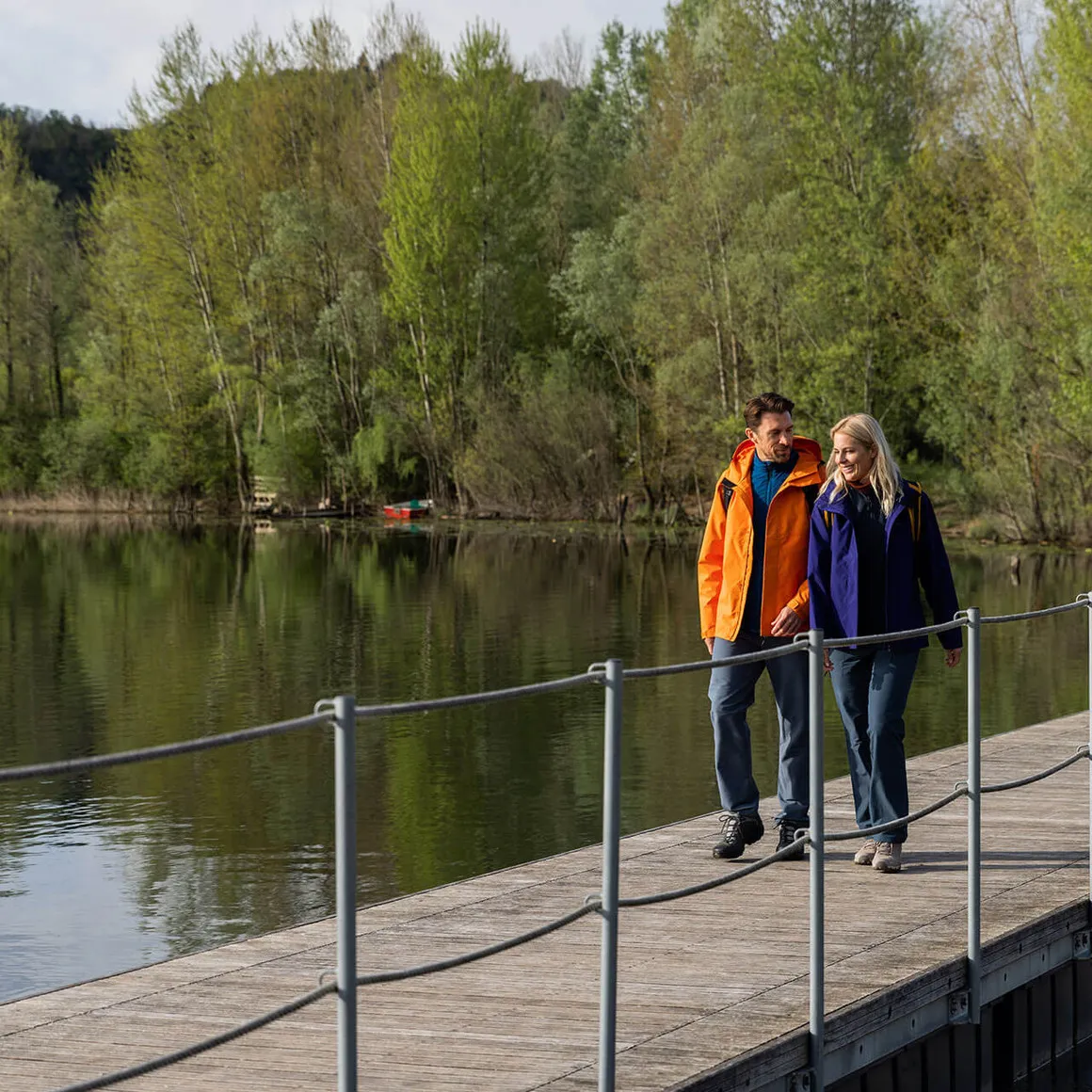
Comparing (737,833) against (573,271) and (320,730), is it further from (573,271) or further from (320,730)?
(573,271)

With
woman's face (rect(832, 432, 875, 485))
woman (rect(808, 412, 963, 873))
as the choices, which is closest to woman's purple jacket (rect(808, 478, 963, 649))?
woman (rect(808, 412, 963, 873))

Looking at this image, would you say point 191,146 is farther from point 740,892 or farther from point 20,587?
point 740,892

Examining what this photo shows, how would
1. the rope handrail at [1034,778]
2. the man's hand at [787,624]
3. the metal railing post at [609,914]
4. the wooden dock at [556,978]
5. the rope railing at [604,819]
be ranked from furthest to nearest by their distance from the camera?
the man's hand at [787,624] → the rope handrail at [1034,778] → the wooden dock at [556,978] → the metal railing post at [609,914] → the rope railing at [604,819]

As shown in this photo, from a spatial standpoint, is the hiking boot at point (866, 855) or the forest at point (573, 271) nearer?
the hiking boot at point (866, 855)

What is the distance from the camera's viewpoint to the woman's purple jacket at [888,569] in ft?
24.2

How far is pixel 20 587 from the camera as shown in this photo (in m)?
33.8

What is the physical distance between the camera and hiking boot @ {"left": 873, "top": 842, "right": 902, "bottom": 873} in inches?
295

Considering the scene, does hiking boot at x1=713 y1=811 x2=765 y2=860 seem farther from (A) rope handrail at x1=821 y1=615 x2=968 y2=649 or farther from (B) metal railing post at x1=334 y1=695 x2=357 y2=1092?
(B) metal railing post at x1=334 y1=695 x2=357 y2=1092

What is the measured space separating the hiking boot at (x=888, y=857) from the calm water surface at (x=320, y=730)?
1.20 metres

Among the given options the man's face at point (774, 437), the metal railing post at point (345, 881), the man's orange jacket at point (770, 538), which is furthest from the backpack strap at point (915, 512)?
the metal railing post at point (345, 881)

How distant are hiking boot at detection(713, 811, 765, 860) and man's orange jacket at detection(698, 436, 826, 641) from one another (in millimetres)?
809

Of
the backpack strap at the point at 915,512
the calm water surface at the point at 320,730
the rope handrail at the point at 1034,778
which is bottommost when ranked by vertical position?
the calm water surface at the point at 320,730

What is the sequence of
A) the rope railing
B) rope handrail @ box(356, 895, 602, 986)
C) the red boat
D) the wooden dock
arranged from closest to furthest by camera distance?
the rope railing < rope handrail @ box(356, 895, 602, 986) < the wooden dock < the red boat

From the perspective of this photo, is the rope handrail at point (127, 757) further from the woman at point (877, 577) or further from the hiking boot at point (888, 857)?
the hiking boot at point (888, 857)
